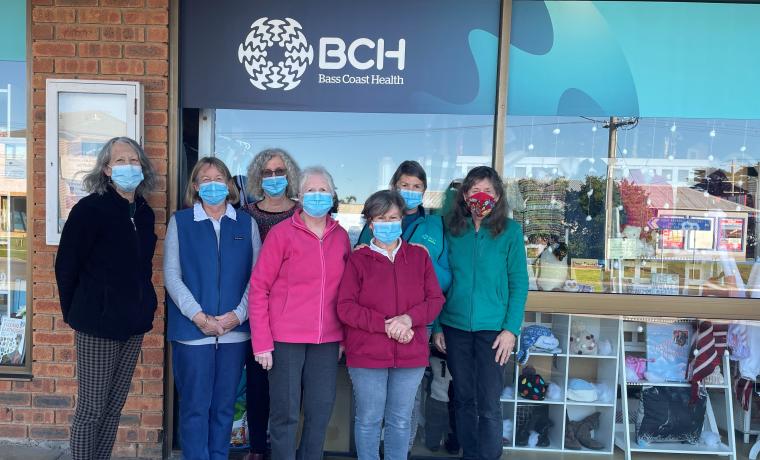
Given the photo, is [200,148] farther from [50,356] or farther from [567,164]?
[567,164]

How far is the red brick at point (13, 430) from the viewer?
3.51 m

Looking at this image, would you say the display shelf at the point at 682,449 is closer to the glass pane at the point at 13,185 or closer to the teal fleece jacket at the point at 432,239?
the teal fleece jacket at the point at 432,239

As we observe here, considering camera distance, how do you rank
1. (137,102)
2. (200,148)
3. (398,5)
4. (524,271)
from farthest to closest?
(200,148)
(398,5)
(137,102)
(524,271)

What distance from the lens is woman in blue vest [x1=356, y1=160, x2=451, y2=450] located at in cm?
300

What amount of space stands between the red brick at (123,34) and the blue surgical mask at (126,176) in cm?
104

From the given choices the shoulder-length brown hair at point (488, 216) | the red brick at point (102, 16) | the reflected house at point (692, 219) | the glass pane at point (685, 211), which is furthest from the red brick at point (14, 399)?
the reflected house at point (692, 219)

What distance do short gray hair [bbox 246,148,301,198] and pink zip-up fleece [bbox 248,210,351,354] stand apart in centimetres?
55

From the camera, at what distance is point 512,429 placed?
3.83 meters

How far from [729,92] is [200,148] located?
11.4 ft

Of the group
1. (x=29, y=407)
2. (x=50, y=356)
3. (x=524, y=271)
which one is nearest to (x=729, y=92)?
(x=524, y=271)

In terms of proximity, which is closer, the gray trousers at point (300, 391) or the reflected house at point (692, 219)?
the gray trousers at point (300, 391)

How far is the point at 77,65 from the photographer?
134 inches

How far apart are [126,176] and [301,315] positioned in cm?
109

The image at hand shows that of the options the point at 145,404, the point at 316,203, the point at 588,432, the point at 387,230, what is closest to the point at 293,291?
the point at 316,203
